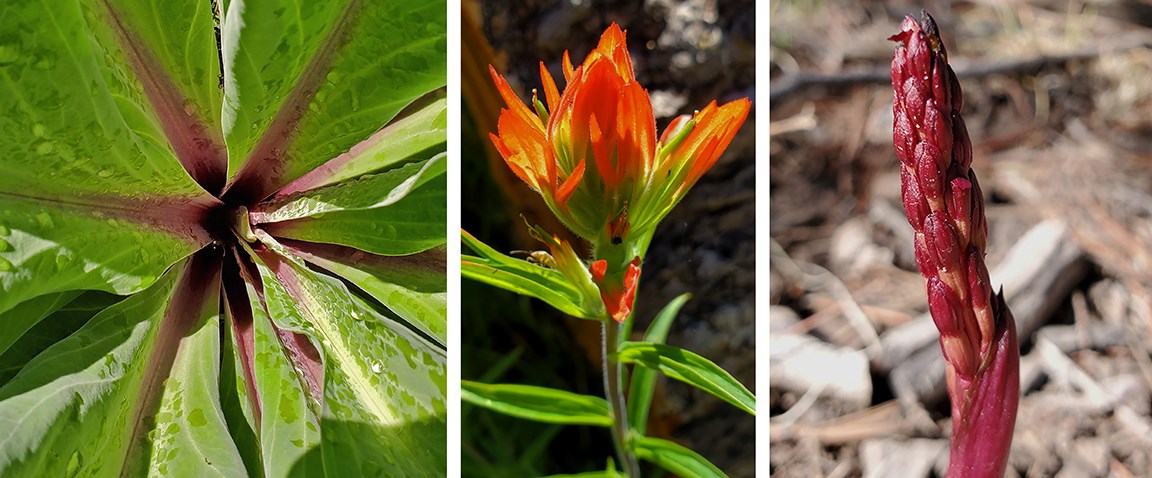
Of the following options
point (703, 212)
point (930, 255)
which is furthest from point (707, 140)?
point (930, 255)

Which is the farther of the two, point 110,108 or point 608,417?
point 608,417

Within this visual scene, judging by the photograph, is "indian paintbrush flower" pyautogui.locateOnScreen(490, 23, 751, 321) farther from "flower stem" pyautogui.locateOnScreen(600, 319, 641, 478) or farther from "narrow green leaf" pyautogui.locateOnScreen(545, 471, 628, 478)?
"narrow green leaf" pyautogui.locateOnScreen(545, 471, 628, 478)

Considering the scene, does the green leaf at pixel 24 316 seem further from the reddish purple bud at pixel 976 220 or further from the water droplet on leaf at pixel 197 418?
the reddish purple bud at pixel 976 220

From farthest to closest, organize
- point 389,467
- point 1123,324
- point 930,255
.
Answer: point 1123,324, point 389,467, point 930,255

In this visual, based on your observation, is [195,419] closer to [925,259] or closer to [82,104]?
[82,104]

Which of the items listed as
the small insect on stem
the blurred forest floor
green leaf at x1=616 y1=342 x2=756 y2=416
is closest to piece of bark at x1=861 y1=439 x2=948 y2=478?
the blurred forest floor

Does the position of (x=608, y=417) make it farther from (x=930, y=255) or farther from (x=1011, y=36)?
(x=1011, y=36)
